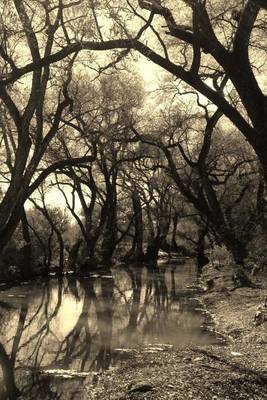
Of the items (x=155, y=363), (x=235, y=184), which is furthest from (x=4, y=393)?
(x=235, y=184)

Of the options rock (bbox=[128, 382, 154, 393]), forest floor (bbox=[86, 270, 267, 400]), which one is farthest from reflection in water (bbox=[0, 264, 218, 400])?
rock (bbox=[128, 382, 154, 393])

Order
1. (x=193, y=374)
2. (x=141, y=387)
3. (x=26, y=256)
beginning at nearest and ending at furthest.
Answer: (x=141, y=387) < (x=193, y=374) < (x=26, y=256)

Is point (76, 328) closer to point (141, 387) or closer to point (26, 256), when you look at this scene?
point (141, 387)

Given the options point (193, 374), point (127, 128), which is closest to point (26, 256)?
point (127, 128)

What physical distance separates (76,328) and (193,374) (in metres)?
7.04

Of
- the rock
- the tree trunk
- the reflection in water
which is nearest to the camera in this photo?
the rock

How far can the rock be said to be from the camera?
7.06m

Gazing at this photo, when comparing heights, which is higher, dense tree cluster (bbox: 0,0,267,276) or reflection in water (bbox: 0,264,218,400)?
dense tree cluster (bbox: 0,0,267,276)

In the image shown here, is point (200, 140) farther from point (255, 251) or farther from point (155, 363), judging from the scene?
point (155, 363)

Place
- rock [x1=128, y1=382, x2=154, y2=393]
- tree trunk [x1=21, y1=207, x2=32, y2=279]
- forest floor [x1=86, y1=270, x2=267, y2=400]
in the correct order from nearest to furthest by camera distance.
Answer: forest floor [x1=86, y1=270, x2=267, y2=400] < rock [x1=128, y1=382, x2=154, y2=393] < tree trunk [x1=21, y1=207, x2=32, y2=279]

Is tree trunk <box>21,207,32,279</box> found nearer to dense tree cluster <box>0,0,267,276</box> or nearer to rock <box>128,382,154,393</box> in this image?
dense tree cluster <box>0,0,267,276</box>

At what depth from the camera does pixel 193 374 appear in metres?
7.46

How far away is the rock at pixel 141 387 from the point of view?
278 inches

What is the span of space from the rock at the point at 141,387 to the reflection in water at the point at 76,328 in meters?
1.16
